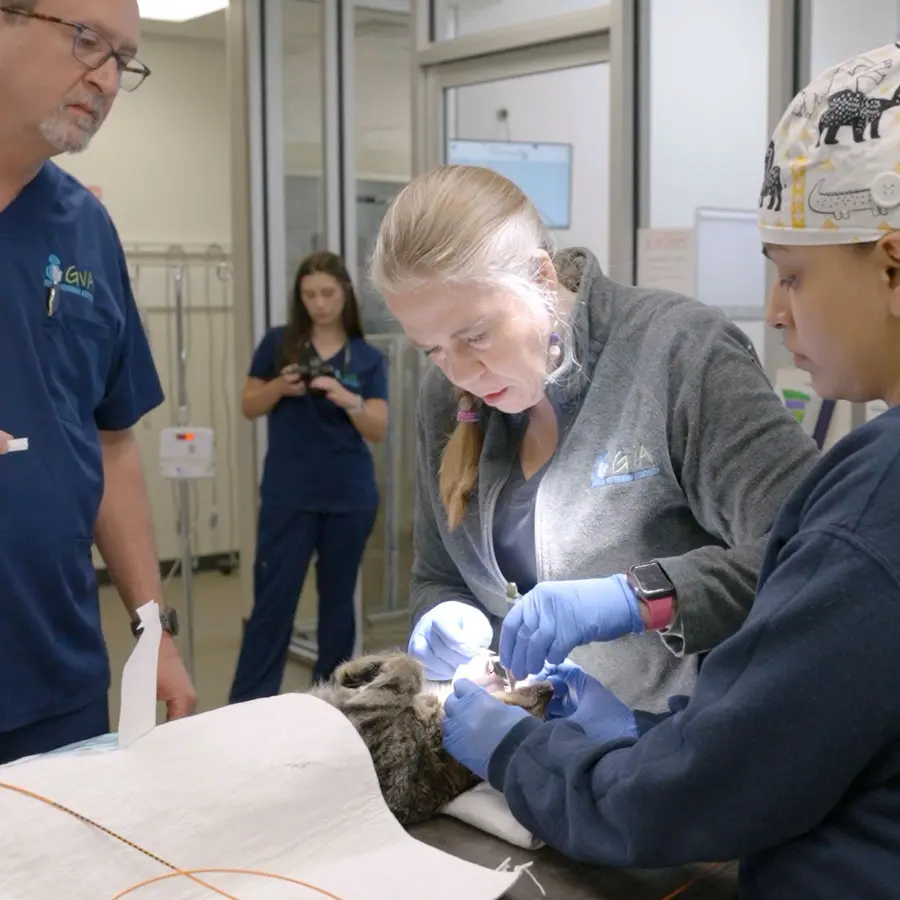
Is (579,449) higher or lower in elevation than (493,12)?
lower

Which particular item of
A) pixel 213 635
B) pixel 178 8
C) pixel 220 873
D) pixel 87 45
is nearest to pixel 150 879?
pixel 220 873

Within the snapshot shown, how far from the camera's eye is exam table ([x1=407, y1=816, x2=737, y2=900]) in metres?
1.07

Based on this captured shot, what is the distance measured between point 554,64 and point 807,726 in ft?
9.20

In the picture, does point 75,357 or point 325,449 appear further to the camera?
point 325,449

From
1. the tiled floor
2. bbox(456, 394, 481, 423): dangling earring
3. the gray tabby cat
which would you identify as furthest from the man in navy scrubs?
the tiled floor

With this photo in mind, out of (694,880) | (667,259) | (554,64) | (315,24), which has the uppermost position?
(315,24)

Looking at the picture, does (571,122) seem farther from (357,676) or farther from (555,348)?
(357,676)

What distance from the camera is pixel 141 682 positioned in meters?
1.13

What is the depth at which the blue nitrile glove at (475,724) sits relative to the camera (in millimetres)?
1131

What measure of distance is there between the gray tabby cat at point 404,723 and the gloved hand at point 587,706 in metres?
0.02

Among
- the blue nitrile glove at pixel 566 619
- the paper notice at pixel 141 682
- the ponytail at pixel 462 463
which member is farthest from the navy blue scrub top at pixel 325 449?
the paper notice at pixel 141 682

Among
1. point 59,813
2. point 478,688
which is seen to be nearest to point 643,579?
point 478,688

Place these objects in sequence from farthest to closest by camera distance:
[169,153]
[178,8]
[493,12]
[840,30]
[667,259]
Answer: [169,153], [178,8], [493,12], [667,259], [840,30]

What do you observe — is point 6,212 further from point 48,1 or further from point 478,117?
point 478,117
